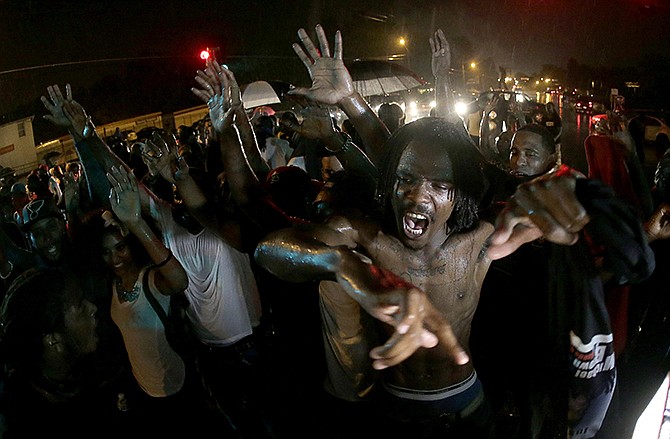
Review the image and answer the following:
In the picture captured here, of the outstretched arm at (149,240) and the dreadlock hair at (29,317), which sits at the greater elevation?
the outstretched arm at (149,240)

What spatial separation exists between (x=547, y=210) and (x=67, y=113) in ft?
→ 12.3

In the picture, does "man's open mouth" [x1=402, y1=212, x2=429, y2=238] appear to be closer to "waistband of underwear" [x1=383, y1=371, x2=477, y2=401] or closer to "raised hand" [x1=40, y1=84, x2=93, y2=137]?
"waistband of underwear" [x1=383, y1=371, x2=477, y2=401]

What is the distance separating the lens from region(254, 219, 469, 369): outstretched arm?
65.4 inches

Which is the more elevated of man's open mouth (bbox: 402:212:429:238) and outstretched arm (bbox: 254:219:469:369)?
man's open mouth (bbox: 402:212:429:238)

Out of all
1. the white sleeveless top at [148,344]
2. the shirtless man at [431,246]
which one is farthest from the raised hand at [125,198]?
the shirtless man at [431,246]

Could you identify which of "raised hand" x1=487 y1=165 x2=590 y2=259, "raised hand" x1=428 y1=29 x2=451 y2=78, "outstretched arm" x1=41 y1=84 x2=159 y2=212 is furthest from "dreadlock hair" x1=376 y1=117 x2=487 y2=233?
"outstretched arm" x1=41 y1=84 x2=159 y2=212

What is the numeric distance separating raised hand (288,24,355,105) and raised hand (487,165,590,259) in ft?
5.14

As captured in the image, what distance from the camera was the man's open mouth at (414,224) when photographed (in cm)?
214

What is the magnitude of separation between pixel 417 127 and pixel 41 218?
2.46m

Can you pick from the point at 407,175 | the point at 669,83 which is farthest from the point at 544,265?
the point at 669,83

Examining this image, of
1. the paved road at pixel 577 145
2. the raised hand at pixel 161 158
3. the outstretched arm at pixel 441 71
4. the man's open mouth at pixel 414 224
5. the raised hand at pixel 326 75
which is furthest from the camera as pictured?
the paved road at pixel 577 145

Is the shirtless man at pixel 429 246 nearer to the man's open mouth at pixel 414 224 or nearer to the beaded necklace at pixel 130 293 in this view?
the man's open mouth at pixel 414 224

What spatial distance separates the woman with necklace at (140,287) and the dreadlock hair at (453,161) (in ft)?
5.04

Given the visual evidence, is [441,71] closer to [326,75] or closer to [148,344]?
[326,75]
